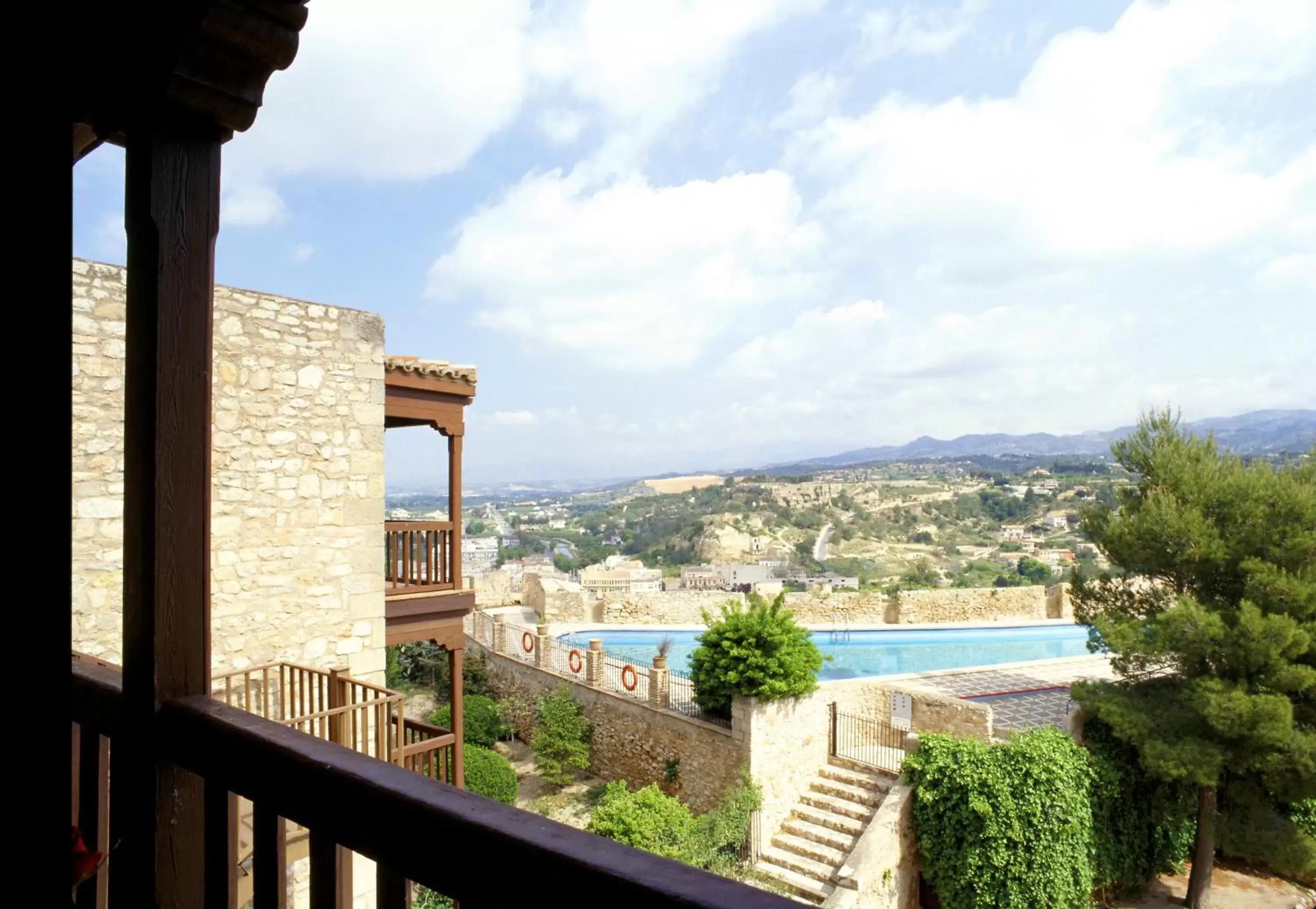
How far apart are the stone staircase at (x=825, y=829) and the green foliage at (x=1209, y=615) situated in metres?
3.08

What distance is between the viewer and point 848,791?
Result: 10.6 metres

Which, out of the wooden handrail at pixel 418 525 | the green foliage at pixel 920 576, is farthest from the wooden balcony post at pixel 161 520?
the green foliage at pixel 920 576

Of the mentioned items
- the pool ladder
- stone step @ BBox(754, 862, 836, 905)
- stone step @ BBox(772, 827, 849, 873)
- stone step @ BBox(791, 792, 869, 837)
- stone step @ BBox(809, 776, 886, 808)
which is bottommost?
stone step @ BBox(754, 862, 836, 905)

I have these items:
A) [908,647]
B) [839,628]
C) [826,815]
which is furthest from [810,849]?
[839,628]

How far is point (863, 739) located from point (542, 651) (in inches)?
233

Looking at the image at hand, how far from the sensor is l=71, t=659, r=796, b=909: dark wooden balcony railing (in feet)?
2.35

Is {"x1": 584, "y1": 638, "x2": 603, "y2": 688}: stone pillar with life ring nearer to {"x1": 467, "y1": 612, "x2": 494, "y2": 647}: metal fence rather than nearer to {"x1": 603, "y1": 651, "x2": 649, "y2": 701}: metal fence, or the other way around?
{"x1": 603, "y1": 651, "x2": 649, "y2": 701}: metal fence

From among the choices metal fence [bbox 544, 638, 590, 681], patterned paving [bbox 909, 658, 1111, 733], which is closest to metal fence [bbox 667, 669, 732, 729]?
metal fence [bbox 544, 638, 590, 681]

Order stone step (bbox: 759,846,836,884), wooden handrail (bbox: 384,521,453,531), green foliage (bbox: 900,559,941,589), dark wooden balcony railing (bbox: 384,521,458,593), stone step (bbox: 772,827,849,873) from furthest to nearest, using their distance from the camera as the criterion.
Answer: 1. green foliage (bbox: 900,559,941,589)
2. stone step (bbox: 772,827,849,873)
3. stone step (bbox: 759,846,836,884)
4. dark wooden balcony railing (bbox: 384,521,458,593)
5. wooden handrail (bbox: 384,521,453,531)

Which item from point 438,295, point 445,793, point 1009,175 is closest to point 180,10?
point 445,793

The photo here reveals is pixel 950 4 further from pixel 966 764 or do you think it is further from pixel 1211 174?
pixel 966 764

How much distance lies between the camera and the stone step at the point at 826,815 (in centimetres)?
1002

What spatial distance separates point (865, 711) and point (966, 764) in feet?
9.93

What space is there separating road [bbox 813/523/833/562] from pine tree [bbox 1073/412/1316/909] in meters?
29.8
